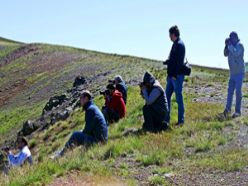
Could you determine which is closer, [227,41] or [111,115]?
[227,41]

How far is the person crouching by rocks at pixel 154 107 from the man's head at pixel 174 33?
121 centimetres

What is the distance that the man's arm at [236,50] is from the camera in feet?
49.3

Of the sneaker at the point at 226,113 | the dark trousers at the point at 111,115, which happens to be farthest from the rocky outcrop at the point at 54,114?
the sneaker at the point at 226,113

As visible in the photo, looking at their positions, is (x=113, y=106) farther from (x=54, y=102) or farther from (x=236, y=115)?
(x=54, y=102)

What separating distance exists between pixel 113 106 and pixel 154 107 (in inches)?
146

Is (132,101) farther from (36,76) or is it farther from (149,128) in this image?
(36,76)

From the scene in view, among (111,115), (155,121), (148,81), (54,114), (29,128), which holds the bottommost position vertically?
(29,128)

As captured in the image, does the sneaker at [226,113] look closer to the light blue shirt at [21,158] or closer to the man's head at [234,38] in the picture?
the man's head at [234,38]

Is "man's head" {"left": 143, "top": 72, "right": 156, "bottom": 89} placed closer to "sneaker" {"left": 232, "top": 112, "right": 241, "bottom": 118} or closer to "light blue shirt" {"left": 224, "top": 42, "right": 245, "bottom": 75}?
"light blue shirt" {"left": 224, "top": 42, "right": 245, "bottom": 75}

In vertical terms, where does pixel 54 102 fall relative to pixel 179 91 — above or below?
below

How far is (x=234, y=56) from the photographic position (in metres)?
15.2

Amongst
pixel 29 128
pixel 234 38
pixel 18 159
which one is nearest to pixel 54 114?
pixel 29 128

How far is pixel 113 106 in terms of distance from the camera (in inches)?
695

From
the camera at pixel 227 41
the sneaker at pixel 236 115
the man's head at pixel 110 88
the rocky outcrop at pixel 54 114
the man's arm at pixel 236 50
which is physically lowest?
the rocky outcrop at pixel 54 114
